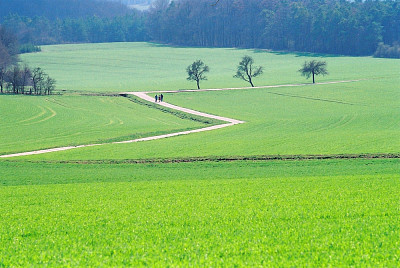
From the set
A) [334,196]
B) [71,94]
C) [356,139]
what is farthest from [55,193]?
[71,94]

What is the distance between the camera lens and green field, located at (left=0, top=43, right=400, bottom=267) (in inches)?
463

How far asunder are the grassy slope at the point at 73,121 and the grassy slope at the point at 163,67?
18.6m

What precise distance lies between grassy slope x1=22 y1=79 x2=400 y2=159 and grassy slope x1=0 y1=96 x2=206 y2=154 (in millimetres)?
6778

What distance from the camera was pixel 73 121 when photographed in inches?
2419

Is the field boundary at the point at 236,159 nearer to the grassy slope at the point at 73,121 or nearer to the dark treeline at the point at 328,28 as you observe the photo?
the grassy slope at the point at 73,121

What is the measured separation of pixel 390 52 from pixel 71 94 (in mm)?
101601

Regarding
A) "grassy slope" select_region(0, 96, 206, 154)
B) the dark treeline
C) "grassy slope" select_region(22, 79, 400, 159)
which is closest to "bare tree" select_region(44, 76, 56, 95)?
"grassy slope" select_region(0, 96, 206, 154)

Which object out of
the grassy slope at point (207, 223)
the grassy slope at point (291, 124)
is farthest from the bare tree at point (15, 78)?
the grassy slope at point (207, 223)

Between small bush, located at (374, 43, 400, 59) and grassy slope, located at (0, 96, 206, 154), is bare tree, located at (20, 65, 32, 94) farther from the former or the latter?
small bush, located at (374, 43, 400, 59)

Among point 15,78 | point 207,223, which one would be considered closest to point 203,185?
point 207,223

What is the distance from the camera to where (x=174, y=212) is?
1634cm

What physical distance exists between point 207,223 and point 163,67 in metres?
135

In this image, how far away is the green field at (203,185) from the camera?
38.6ft

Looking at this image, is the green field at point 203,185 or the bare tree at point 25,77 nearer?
the green field at point 203,185
